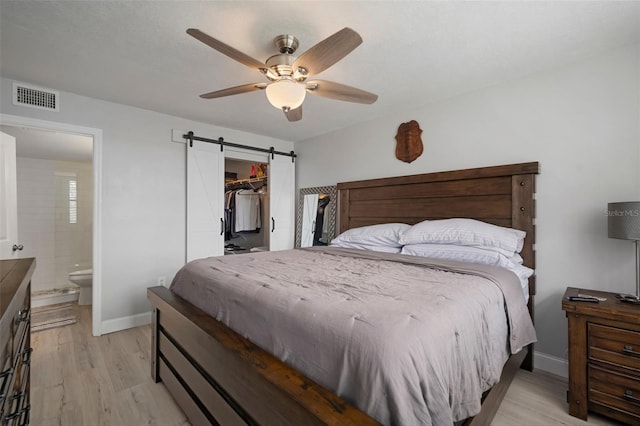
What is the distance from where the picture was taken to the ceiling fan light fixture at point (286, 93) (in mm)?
1816

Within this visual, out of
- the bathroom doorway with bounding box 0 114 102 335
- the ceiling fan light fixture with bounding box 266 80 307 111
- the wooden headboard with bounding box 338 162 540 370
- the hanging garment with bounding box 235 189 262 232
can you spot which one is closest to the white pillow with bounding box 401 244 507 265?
the wooden headboard with bounding box 338 162 540 370

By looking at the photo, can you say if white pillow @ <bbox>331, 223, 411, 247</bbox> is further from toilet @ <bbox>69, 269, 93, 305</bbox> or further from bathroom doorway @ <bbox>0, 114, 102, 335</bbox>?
toilet @ <bbox>69, 269, 93, 305</bbox>

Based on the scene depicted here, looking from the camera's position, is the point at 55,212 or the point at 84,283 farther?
the point at 55,212

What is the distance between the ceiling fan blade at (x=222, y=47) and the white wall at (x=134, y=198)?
2.21 m

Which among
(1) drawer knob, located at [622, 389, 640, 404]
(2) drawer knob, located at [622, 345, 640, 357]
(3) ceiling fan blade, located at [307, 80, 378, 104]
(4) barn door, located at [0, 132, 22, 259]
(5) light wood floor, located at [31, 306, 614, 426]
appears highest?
(3) ceiling fan blade, located at [307, 80, 378, 104]

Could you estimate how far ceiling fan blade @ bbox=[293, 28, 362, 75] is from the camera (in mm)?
1453

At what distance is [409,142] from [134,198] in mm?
3124

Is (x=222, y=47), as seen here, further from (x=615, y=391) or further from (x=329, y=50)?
(x=615, y=391)

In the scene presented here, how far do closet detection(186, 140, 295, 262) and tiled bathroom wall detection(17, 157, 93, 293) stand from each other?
2.26 meters

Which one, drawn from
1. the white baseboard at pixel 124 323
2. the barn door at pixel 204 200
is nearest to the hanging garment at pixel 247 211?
the barn door at pixel 204 200

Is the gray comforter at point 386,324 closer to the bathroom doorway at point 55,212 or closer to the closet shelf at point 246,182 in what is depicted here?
the bathroom doorway at point 55,212

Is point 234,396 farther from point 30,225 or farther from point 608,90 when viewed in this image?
point 30,225

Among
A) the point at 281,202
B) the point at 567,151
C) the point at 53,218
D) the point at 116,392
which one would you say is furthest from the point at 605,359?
the point at 53,218

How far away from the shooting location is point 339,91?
2062mm
